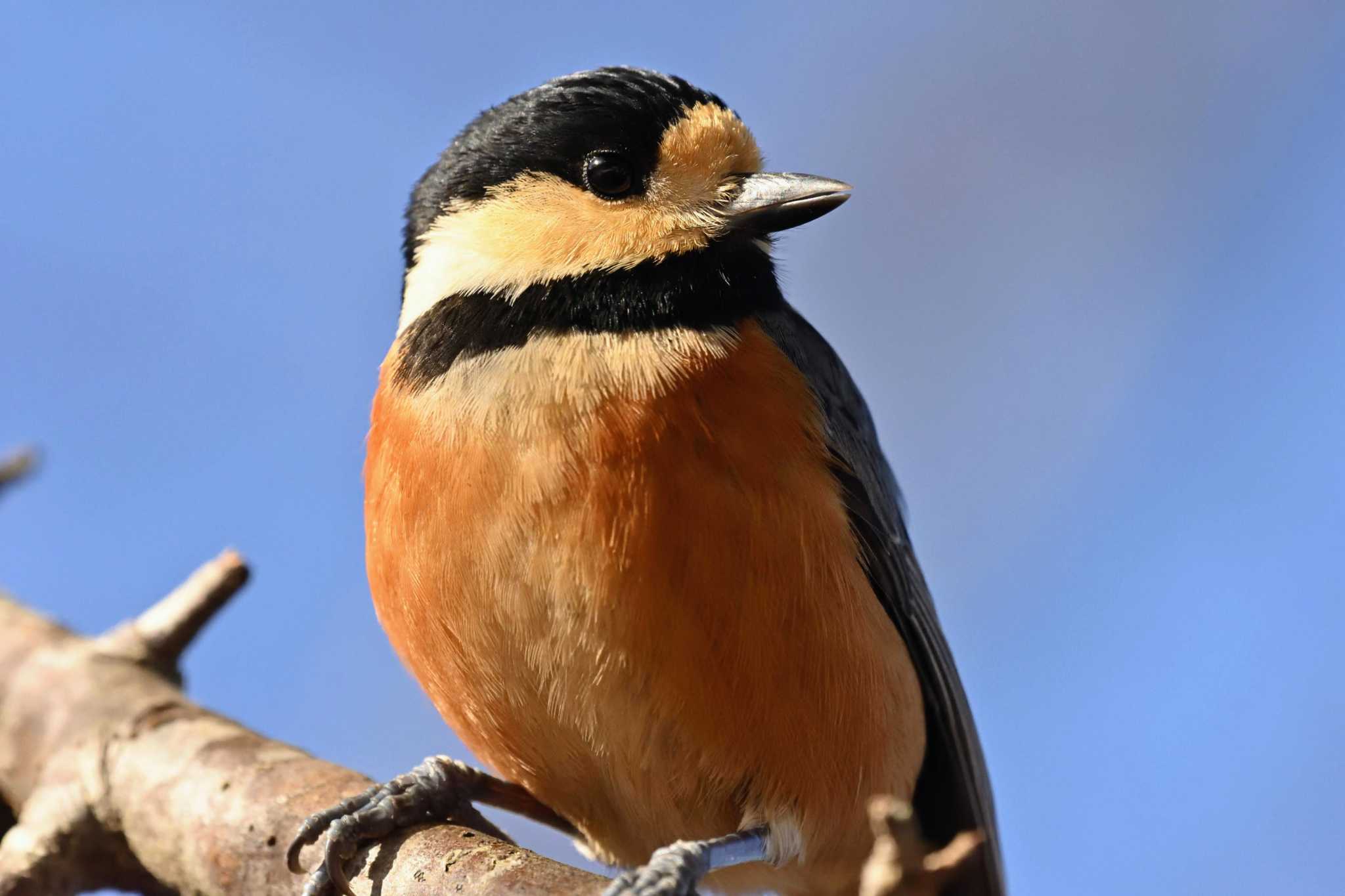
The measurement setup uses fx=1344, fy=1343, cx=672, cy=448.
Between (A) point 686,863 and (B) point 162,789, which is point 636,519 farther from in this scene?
(B) point 162,789

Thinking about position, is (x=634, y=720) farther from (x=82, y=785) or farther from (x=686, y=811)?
(x=82, y=785)

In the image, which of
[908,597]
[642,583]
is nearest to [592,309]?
[642,583]

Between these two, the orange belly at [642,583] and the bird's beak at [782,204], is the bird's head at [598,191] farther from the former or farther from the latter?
the orange belly at [642,583]

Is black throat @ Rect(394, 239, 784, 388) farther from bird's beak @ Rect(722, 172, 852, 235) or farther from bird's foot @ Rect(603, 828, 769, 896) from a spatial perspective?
bird's foot @ Rect(603, 828, 769, 896)

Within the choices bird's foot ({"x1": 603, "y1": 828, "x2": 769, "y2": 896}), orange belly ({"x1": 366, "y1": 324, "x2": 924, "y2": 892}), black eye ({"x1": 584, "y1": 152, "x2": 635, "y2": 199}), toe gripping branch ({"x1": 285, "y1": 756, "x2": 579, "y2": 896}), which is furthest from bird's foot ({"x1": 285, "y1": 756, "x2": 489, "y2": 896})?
black eye ({"x1": 584, "y1": 152, "x2": 635, "y2": 199})

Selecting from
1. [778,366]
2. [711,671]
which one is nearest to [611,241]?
[778,366]

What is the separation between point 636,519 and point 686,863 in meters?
1.00

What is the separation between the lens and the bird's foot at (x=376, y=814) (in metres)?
4.04

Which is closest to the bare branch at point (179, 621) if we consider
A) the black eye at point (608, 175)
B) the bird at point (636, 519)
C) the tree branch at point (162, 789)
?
the tree branch at point (162, 789)

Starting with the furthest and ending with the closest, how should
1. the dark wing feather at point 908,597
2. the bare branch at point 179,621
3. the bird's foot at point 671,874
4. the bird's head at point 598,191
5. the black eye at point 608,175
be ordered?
the bare branch at point 179,621
the dark wing feather at point 908,597
the black eye at point 608,175
the bird's head at point 598,191
the bird's foot at point 671,874

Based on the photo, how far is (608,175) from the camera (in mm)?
4641

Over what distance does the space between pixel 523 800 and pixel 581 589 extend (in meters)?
1.32

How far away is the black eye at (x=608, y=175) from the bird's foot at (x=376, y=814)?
6.67 ft

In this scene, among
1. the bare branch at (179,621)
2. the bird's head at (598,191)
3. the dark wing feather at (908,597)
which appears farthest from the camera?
the bare branch at (179,621)
